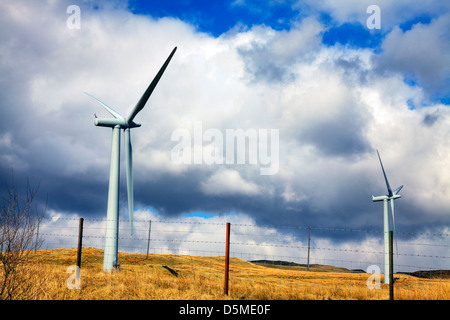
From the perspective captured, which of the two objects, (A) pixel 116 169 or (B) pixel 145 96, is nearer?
(A) pixel 116 169

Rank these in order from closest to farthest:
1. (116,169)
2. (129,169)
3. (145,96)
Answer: (116,169) < (129,169) < (145,96)

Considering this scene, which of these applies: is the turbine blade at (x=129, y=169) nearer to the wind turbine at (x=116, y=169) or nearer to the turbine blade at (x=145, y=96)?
the wind turbine at (x=116, y=169)

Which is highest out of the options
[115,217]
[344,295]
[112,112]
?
[112,112]

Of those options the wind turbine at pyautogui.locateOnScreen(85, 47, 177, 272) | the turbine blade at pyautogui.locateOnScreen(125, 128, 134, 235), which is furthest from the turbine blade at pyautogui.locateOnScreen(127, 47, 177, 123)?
the turbine blade at pyautogui.locateOnScreen(125, 128, 134, 235)

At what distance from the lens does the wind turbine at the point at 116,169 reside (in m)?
25.4

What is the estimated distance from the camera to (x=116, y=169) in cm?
2698

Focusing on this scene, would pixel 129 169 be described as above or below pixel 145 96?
below

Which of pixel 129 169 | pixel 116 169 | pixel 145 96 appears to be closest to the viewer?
pixel 116 169

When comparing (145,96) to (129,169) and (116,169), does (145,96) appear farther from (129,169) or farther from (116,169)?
(116,169)

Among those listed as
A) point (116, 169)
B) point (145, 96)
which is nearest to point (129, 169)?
point (116, 169)
